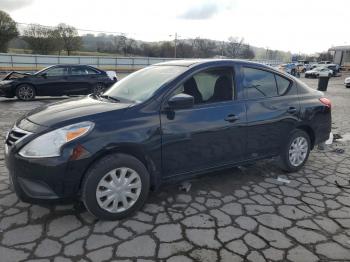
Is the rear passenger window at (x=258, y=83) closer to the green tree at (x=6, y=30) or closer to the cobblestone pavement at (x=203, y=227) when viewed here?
the cobblestone pavement at (x=203, y=227)

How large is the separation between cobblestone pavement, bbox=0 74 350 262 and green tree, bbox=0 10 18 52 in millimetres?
45823

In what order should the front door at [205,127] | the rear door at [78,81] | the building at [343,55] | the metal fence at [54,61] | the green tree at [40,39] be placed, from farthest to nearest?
1. the building at [343,55]
2. the green tree at [40,39]
3. the metal fence at [54,61]
4. the rear door at [78,81]
5. the front door at [205,127]

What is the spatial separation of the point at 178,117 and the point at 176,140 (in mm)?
251

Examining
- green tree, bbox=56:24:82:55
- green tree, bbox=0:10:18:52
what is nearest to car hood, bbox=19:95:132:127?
green tree, bbox=0:10:18:52

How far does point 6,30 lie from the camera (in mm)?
44000

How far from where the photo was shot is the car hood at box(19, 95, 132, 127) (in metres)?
3.18

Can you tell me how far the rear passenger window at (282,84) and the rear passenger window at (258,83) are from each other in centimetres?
8

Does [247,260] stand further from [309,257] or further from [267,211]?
[267,211]

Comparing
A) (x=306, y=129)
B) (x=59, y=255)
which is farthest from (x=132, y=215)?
(x=306, y=129)

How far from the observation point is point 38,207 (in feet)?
11.6

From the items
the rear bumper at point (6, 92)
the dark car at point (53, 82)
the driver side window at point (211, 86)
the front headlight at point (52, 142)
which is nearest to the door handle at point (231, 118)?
the driver side window at point (211, 86)

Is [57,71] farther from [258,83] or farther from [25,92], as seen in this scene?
[258,83]

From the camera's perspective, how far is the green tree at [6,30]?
43.4 metres

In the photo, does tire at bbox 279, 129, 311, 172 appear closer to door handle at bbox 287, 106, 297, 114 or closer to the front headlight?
door handle at bbox 287, 106, 297, 114
